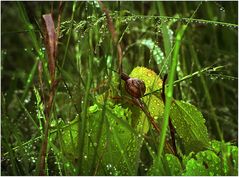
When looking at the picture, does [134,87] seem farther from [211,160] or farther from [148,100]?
[211,160]

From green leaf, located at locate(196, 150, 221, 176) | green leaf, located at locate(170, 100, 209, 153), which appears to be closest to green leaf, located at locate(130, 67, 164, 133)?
green leaf, located at locate(170, 100, 209, 153)

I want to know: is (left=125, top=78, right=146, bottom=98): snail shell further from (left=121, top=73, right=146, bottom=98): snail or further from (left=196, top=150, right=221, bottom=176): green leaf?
A: (left=196, top=150, right=221, bottom=176): green leaf

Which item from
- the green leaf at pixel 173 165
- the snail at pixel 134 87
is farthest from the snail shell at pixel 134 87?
the green leaf at pixel 173 165

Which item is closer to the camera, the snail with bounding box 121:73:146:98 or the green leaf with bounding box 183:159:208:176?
the green leaf with bounding box 183:159:208:176

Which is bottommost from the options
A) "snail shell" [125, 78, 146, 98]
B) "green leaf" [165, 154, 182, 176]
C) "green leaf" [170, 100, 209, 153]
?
"green leaf" [165, 154, 182, 176]

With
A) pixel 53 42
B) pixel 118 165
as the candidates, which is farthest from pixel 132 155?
pixel 53 42

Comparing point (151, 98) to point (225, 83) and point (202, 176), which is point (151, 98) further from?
point (225, 83)

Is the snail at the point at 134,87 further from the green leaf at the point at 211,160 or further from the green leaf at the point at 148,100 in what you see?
the green leaf at the point at 211,160
